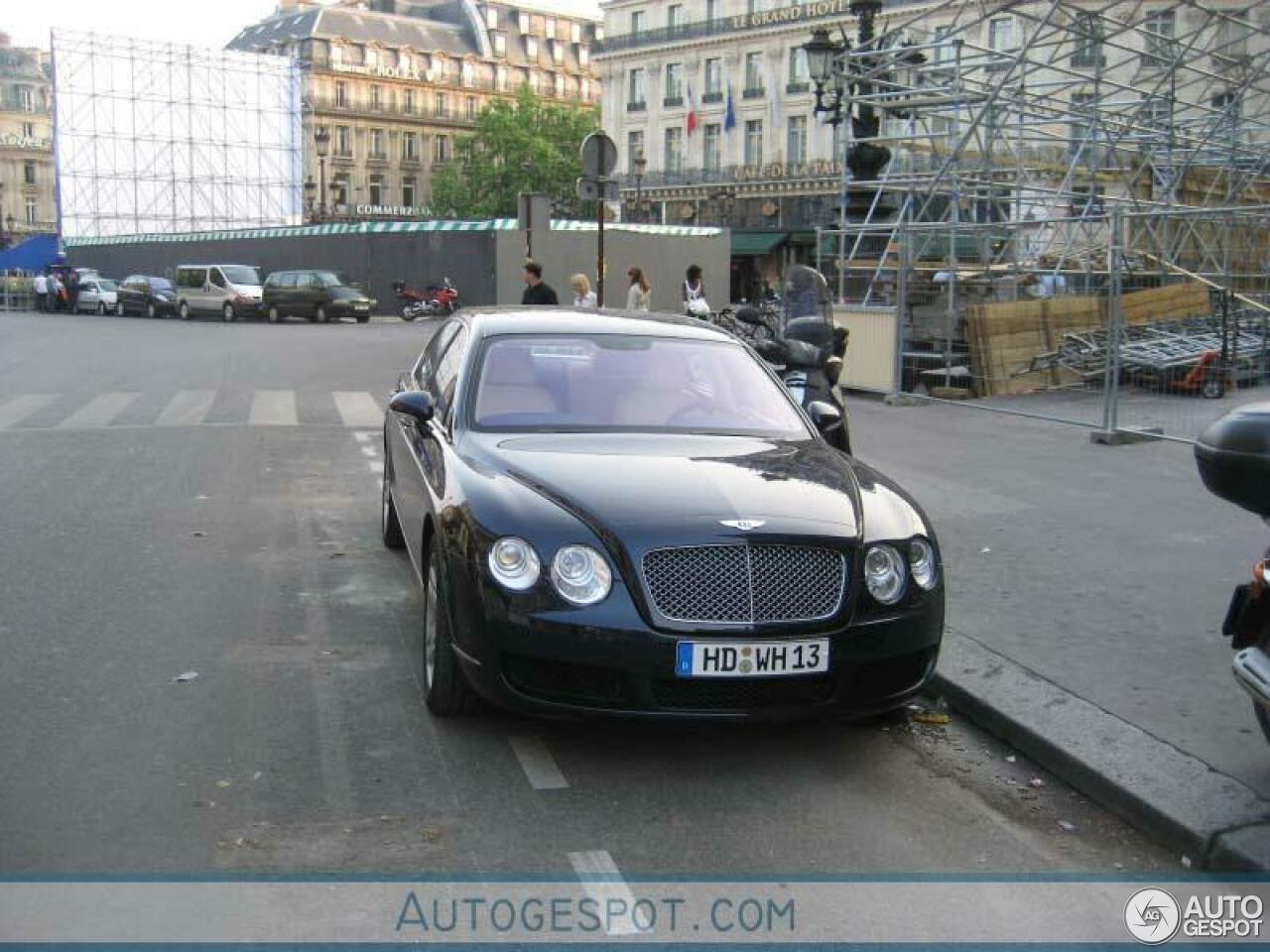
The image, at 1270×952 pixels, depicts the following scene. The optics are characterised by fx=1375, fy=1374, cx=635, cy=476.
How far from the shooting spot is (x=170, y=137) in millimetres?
67250

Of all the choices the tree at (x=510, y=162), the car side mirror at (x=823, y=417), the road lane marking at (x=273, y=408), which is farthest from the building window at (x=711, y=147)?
the car side mirror at (x=823, y=417)

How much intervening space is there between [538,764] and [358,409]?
1189 centimetres

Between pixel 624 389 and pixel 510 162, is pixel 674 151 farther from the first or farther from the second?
pixel 624 389

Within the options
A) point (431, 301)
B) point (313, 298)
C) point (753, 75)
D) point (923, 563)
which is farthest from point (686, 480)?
point (753, 75)

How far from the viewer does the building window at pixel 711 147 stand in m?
69.2

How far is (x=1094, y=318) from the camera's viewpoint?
14.1 metres

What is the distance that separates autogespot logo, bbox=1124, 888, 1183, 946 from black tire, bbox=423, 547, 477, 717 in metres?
2.33

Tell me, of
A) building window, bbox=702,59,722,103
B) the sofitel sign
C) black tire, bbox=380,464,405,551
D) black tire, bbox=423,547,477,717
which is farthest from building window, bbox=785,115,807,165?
black tire, bbox=423,547,477,717

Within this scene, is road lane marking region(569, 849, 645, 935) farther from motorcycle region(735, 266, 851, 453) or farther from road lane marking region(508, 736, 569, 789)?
motorcycle region(735, 266, 851, 453)

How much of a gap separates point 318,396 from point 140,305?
31486 millimetres

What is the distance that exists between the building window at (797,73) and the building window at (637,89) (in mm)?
9745

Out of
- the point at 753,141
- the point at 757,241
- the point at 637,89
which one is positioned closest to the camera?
the point at 757,241

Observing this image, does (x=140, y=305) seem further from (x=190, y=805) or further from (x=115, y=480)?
(x=190, y=805)

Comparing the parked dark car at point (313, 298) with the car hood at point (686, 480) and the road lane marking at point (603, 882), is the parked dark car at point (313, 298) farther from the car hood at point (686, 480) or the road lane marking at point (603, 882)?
the road lane marking at point (603, 882)
